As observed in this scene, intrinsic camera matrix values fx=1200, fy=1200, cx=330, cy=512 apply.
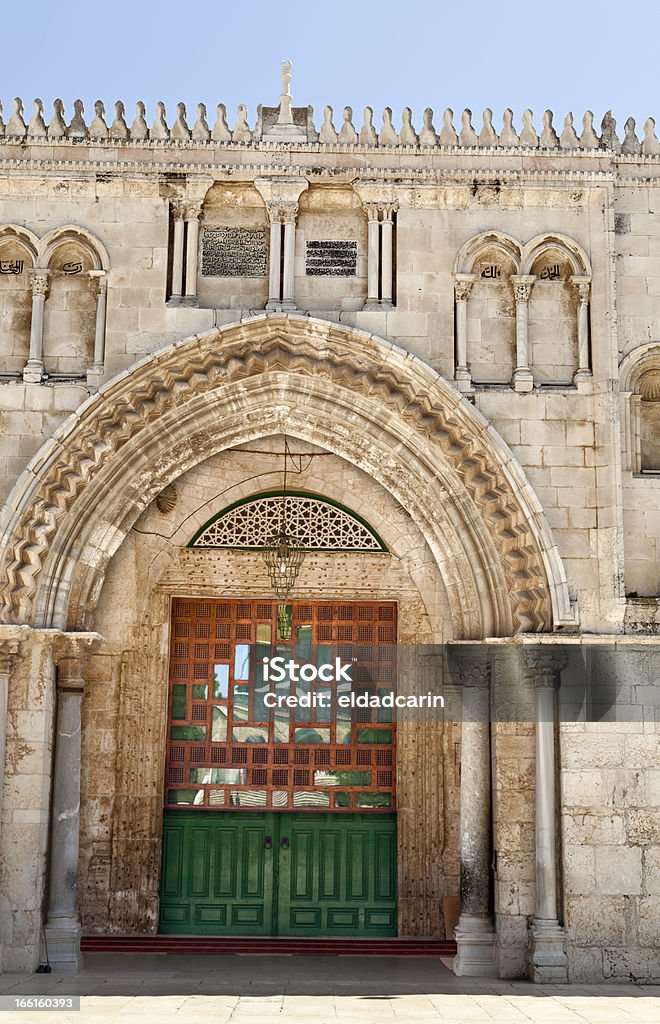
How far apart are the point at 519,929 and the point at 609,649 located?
221 cm

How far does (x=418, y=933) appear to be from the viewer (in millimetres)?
10117

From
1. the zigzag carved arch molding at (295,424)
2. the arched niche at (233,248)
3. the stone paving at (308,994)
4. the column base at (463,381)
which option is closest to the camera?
the stone paving at (308,994)

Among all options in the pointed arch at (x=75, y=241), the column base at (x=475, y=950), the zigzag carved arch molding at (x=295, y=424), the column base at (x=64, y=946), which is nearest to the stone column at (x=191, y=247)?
the zigzag carved arch molding at (x=295, y=424)

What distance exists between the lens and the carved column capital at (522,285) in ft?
31.8

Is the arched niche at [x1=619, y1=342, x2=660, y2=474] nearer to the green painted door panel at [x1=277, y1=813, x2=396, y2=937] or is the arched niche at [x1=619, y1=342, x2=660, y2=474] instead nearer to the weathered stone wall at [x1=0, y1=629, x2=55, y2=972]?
the green painted door panel at [x1=277, y1=813, x2=396, y2=937]

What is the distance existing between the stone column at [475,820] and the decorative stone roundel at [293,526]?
4.89ft

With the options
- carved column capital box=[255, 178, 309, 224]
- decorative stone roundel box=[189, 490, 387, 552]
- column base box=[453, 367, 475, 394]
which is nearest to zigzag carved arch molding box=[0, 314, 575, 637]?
column base box=[453, 367, 475, 394]

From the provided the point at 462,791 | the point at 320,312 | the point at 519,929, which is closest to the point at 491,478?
the point at 320,312

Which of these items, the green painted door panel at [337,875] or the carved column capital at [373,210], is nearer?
the carved column capital at [373,210]

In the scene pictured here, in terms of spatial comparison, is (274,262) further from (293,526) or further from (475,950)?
(475,950)

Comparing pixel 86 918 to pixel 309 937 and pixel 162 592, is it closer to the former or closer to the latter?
pixel 309 937

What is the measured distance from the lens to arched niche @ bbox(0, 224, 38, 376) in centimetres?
965

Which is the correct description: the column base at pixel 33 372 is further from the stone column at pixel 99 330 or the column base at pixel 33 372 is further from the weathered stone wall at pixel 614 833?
the weathered stone wall at pixel 614 833

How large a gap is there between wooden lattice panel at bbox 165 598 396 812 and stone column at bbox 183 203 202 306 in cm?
274
